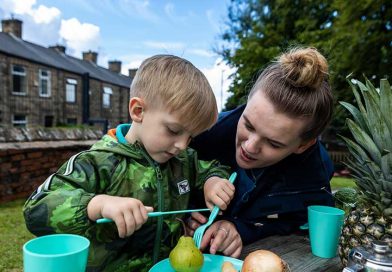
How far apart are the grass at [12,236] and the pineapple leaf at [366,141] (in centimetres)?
359

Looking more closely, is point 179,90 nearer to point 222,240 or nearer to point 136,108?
point 136,108

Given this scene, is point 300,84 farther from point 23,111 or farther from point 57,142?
point 23,111

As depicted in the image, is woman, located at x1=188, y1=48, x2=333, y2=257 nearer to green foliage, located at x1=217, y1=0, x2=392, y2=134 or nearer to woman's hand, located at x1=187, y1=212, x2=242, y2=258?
woman's hand, located at x1=187, y1=212, x2=242, y2=258

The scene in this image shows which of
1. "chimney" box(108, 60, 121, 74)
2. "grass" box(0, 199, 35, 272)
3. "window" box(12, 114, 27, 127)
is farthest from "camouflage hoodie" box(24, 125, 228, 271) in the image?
"chimney" box(108, 60, 121, 74)

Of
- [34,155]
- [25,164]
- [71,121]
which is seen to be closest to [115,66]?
[71,121]

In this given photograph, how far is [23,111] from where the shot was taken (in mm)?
20031

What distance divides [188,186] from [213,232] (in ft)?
0.78

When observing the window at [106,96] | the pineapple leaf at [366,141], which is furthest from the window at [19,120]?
the pineapple leaf at [366,141]

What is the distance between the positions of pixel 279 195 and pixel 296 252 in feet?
0.95

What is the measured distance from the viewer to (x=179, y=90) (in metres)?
1.38

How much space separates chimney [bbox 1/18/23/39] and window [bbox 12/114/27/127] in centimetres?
655

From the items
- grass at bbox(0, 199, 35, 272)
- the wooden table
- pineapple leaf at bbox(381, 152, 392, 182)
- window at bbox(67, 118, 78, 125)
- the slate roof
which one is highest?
the slate roof

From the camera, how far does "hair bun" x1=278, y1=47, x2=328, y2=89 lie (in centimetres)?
163

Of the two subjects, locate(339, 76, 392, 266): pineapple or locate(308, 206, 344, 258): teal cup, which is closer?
locate(339, 76, 392, 266): pineapple
